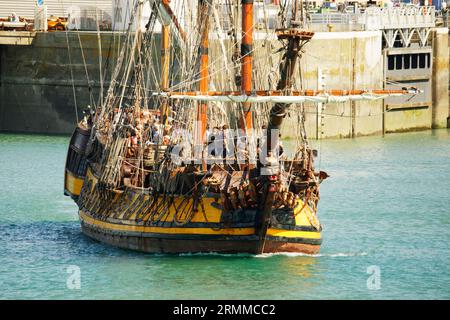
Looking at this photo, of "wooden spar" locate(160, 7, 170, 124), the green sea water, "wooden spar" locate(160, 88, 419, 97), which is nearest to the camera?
the green sea water

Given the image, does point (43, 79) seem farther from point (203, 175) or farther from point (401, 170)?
point (203, 175)

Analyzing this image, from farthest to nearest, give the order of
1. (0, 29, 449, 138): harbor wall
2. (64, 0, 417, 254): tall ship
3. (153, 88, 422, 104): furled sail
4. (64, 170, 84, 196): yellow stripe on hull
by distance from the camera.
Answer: (0, 29, 449, 138): harbor wall → (64, 170, 84, 196): yellow stripe on hull → (153, 88, 422, 104): furled sail → (64, 0, 417, 254): tall ship

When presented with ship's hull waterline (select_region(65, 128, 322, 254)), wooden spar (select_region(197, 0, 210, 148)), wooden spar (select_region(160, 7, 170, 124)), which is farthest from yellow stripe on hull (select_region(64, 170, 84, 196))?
ship's hull waterline (select_region(65, 128, 322, 254))

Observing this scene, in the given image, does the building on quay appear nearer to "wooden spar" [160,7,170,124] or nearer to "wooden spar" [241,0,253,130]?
"wooden spar" [160,7,170,124]

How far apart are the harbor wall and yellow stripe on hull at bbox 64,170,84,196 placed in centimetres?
1924

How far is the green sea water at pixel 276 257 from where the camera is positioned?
37812mm

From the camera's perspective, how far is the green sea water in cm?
3781

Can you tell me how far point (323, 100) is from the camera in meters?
40.3

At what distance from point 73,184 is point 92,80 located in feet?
77.7

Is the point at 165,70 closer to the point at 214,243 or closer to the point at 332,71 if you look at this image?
the point at 214,243

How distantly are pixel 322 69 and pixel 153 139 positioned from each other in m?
25.9

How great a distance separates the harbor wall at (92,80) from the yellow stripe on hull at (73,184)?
19244 mm
